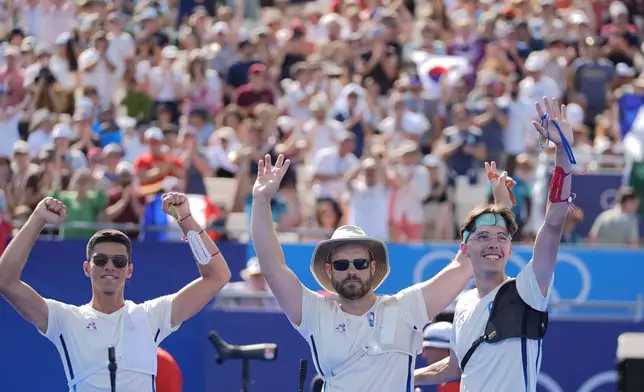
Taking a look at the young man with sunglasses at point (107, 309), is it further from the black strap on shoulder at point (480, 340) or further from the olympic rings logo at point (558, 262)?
the olympic rings logo at point (558, 262)

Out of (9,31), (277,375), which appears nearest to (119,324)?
(277,375)

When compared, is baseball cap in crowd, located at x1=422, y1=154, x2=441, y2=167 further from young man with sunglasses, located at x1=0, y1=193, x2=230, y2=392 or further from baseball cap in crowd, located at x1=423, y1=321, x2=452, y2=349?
young man with sunglasses, located at x1=0, y1=193, x2=230, y2=392

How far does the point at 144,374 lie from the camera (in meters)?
7.09

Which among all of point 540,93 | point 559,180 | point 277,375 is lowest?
point 277,375

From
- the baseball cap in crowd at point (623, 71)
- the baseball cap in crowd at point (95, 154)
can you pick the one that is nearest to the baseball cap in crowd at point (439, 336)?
the baseball cap in crowd at point (95, 154)

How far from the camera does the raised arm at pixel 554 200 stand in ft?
21.2

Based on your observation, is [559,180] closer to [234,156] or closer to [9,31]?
[234,156]

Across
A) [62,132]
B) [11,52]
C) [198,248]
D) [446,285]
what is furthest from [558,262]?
[11,52]

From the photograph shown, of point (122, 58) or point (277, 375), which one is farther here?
point (122, 58)

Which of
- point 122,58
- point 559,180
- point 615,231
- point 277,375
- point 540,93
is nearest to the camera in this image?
point 559,180

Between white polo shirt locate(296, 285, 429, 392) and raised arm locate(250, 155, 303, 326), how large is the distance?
67 mm

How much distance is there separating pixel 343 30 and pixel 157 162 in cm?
495

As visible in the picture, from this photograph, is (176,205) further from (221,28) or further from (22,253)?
(221,28)

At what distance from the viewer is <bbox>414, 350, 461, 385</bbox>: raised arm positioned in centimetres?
709
